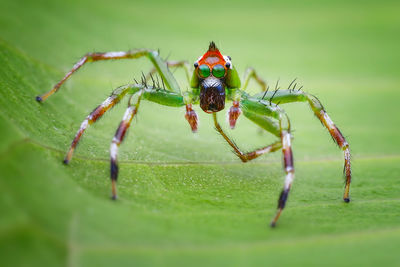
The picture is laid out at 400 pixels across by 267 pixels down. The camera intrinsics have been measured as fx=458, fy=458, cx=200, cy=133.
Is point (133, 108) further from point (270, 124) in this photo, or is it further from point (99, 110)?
point (270, 124)

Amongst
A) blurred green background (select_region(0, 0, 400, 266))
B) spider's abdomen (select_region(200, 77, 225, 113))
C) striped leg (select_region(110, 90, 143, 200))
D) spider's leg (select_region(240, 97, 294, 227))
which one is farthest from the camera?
spider's abdomen (select_region(200, 77, 225, 113))

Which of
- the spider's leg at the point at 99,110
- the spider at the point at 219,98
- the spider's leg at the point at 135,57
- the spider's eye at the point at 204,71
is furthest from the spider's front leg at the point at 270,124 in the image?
the spider's leg at the point at 99,110

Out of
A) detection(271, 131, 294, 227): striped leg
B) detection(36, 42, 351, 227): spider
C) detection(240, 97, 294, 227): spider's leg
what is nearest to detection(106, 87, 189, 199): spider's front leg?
detection(36, 42, 351, 227): spider

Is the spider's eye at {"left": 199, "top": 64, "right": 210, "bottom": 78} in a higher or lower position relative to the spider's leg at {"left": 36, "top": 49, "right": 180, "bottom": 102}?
higher

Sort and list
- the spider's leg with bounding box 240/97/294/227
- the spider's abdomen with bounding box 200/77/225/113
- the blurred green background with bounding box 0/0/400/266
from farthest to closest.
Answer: the spider's abdomen with bounding box 200/77/225/113 → the spider's leg with bounding box 240/97/294/227 → the blurred green background with bounding box 0/0/400/266

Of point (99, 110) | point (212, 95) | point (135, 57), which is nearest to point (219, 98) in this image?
point (212, 95)

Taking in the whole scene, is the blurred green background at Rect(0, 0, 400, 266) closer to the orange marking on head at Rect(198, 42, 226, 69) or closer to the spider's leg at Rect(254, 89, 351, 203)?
the spider's leg at Rect(254, 89, 351, 203)
